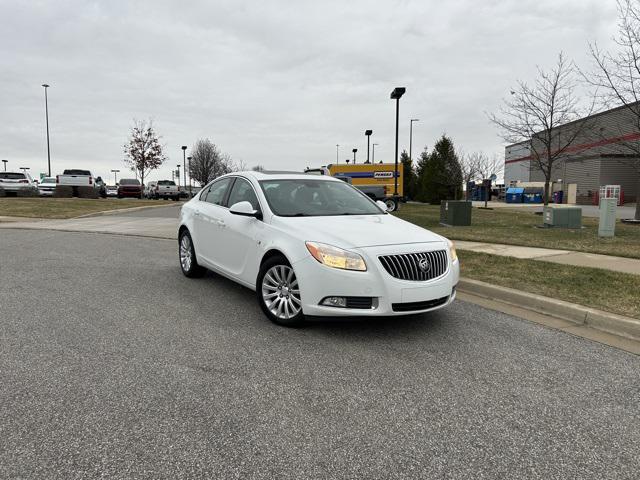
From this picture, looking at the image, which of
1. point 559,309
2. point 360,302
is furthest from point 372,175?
point 360,302

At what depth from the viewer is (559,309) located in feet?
17.7

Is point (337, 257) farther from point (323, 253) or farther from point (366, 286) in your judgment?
point (366, 286)

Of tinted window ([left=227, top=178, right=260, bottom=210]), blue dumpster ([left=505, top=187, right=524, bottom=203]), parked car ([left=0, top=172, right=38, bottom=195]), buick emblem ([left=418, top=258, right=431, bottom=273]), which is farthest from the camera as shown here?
blue dumpster ([left=505, top=187, right=524, bottom=203])

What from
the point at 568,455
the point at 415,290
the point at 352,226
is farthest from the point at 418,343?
the point at 568,455

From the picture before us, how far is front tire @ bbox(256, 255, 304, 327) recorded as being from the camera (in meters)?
4.67

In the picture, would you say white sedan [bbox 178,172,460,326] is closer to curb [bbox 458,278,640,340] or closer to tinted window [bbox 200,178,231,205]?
tinted window [bbox 200,178,231,205]

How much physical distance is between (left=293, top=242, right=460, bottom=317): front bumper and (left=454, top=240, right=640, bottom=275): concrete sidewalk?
4689 millimetres

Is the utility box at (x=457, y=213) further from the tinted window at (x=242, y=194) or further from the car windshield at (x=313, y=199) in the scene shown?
the tinted window at (x=242, y=194)

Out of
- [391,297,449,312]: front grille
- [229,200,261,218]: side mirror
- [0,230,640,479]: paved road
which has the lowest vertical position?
[0,230,640,479]: paved road

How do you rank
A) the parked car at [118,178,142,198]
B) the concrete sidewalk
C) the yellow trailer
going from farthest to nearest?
the parked car at [118,178,142,198] → the yellow trailer → the concrete sidewalk

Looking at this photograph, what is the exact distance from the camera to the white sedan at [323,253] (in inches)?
171

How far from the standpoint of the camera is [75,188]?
32281mm

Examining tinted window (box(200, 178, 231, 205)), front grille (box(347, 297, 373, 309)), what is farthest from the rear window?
front grille (box(347, 297, 373, 309))

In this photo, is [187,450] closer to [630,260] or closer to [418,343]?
[418,343]
